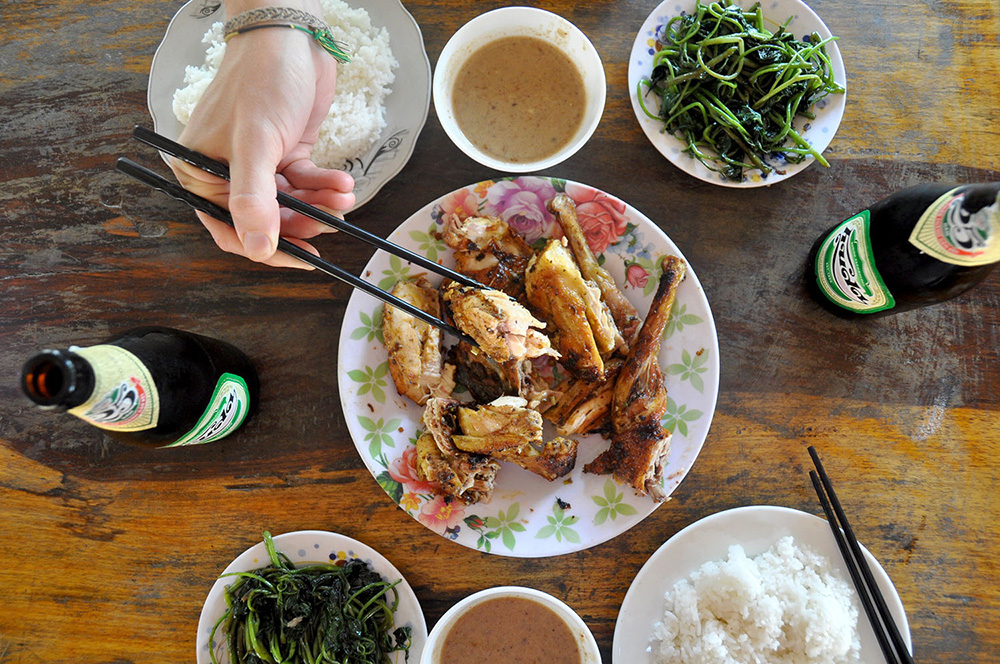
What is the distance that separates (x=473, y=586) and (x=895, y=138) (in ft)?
6.28

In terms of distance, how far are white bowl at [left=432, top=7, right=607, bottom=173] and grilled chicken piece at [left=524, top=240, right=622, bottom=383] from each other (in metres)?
0.28

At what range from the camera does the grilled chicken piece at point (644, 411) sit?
62.0 inches

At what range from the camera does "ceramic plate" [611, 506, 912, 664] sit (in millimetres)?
1687

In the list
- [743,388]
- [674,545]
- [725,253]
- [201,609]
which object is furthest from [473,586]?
[725,253]

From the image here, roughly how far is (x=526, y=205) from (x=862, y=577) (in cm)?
141

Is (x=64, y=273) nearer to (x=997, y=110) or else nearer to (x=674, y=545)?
(x=674, y=545)

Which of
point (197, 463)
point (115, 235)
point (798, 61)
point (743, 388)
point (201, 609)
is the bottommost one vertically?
point (201, 609)

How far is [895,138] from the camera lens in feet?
6.22

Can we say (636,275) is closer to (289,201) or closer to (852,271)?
(852,271)

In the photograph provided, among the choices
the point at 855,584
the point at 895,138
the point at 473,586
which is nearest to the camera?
the point at 855,584

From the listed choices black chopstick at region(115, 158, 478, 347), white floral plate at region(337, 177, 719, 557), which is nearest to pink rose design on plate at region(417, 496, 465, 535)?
white floral plate at region(337, 177, 719, 557)

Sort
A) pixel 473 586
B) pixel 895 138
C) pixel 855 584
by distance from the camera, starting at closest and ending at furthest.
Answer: pixel 855 584
pixel 473 586
pixel 895 138

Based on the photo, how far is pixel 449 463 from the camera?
159 cm

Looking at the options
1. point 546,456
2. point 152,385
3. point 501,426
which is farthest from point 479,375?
point 152,385
